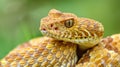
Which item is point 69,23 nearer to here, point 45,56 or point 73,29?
point 73,29

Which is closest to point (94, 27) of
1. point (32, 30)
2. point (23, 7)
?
point (32, 30)

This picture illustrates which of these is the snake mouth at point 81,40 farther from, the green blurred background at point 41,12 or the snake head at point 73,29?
the green blurred background at point 41,12

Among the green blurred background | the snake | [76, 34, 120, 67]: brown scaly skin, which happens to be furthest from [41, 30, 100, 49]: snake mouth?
the green blurred background

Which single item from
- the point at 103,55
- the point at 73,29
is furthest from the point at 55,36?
the point at 103,55

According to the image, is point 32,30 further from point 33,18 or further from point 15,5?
point 15,5

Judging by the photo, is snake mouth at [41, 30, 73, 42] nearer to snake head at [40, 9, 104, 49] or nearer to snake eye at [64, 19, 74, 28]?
snake head at [40, 9, 104, 49]

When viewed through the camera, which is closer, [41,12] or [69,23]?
[69,23]

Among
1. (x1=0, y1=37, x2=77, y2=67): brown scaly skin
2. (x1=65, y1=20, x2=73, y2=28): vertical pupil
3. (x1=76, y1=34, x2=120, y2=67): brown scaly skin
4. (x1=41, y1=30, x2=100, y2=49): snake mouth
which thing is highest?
(x1=65, y1=20, x2=73, y2=28): vertical pupil
